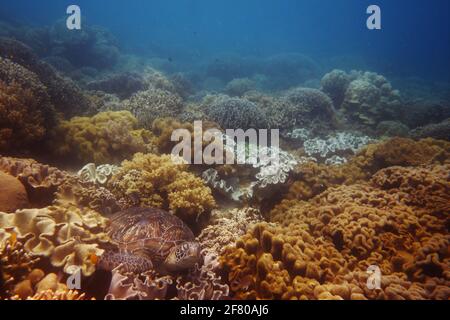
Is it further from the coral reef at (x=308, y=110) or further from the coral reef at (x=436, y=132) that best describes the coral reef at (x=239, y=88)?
the coral reef at (x=436, y=132)

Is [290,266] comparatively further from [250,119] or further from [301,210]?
[250,119]

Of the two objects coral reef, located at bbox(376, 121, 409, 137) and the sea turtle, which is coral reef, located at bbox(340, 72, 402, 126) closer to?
coral reef, located at bbox(376, 121, 409, 137)

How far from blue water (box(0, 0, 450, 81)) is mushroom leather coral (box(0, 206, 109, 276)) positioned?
4710 cm

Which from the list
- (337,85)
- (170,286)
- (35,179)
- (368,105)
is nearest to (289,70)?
(337,85)

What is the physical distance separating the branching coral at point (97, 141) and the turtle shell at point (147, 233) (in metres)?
2.54

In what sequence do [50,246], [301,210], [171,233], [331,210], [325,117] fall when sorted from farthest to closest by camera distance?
[325,117] → [301,210] → [331,210] → [171,233] → [50,246]

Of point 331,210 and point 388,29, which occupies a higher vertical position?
point 388,29

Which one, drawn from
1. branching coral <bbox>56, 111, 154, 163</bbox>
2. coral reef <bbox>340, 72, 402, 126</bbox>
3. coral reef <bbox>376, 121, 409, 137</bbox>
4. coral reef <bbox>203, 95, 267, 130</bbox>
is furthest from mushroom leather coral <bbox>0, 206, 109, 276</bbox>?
coral reef <bbox>340, 72, 402, 126</bbox>

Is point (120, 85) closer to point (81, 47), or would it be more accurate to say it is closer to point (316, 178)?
point (81, 47)
